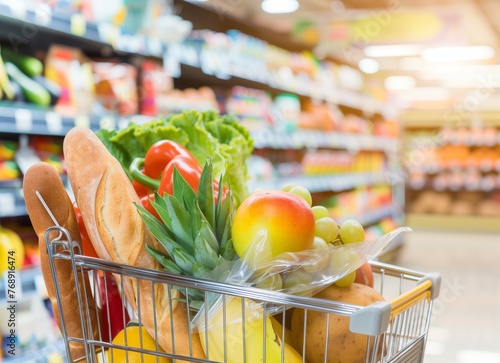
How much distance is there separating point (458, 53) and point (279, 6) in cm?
584

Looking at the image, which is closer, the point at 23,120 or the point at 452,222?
the point at 23,120

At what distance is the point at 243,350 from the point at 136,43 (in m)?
2.21

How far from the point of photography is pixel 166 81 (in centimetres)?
327

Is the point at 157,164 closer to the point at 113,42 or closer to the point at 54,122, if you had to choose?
the point at 54,122

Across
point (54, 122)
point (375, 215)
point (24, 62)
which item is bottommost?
point (375, 215)

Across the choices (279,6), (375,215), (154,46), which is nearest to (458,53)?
(279,6)

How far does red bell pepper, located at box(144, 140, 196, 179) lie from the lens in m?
1.18

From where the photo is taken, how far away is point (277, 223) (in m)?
0.89

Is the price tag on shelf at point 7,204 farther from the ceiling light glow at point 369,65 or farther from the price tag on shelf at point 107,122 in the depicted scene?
the ceiling light glow at point 369,65

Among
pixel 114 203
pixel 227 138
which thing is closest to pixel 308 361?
pixel 114 203

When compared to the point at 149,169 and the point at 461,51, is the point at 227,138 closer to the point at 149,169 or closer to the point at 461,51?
the point at 149,169

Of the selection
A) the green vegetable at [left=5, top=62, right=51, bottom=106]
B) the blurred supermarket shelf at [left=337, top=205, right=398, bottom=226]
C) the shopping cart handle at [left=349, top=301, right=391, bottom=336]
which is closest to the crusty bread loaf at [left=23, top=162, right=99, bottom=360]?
the shopping cart handle at [left=349, top=301, right=391, bottom=336]

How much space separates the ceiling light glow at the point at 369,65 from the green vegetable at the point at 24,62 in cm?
1185

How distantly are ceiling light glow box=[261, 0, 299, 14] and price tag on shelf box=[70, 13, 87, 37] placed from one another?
6176 millimetres
